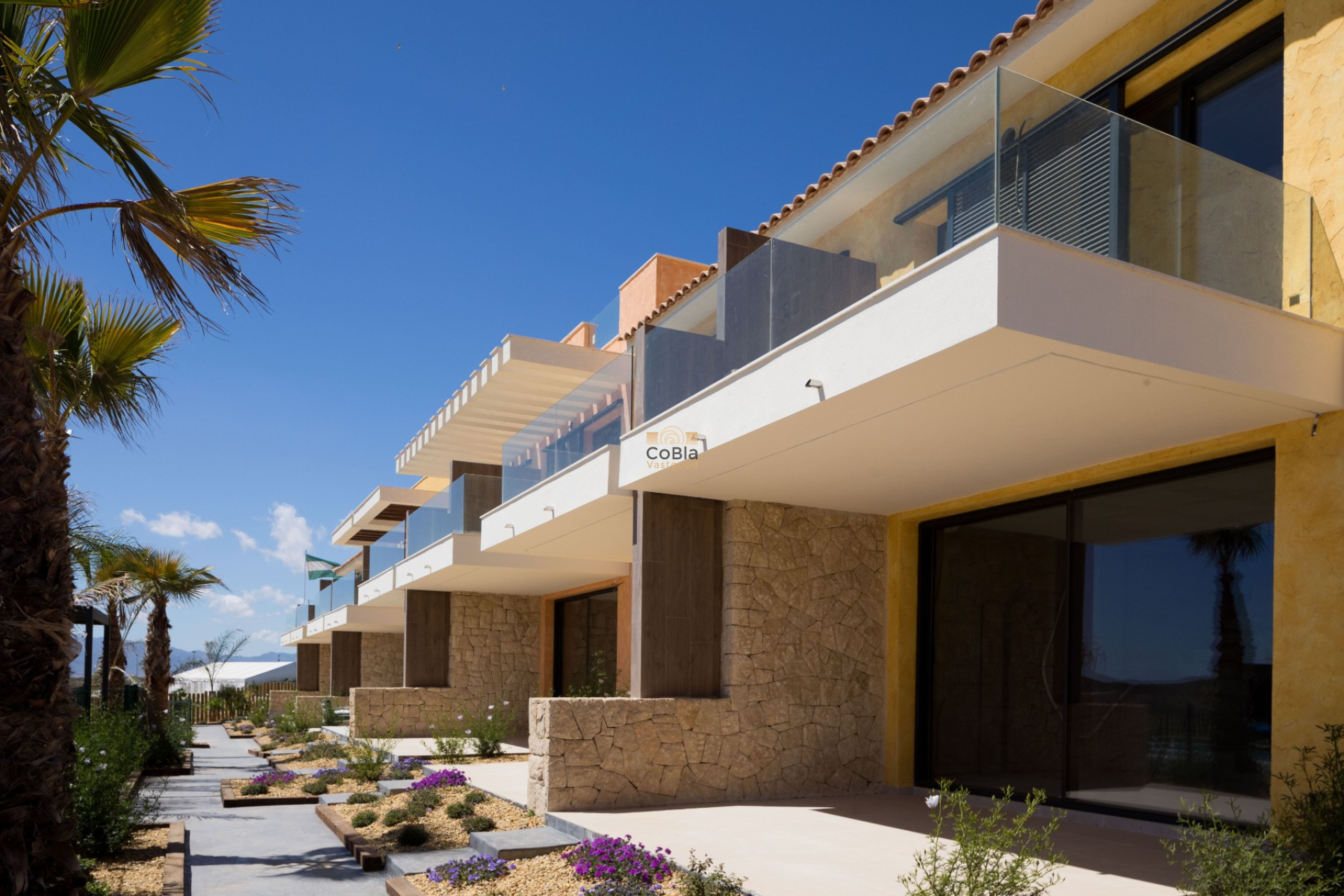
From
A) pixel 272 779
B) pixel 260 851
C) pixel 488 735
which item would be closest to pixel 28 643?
pixel 260 851

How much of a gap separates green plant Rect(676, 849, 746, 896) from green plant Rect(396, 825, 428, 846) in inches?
138

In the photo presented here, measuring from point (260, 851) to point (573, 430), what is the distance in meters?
6.12

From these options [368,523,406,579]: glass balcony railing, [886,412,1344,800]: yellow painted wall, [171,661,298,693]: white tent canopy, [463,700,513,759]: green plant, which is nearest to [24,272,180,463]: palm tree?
[463,700,513,759]: green plant

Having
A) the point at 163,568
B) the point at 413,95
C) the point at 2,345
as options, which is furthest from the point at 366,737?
the point at 2,345

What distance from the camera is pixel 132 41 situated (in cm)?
556

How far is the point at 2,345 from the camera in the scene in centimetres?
520

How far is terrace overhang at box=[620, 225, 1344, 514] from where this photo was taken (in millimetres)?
6109

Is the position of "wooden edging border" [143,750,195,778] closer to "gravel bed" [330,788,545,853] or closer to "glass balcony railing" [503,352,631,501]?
"gravel bed" [330,788,545,853]

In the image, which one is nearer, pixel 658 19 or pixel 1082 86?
pixel 1082 86

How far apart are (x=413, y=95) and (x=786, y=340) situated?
6.54m

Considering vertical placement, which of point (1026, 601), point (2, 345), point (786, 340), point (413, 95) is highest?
point (413, 95)

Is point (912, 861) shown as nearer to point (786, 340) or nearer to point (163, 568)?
point (786, 340)

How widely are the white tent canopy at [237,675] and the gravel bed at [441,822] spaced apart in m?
33.1

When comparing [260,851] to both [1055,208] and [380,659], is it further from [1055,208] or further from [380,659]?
[380,659]
